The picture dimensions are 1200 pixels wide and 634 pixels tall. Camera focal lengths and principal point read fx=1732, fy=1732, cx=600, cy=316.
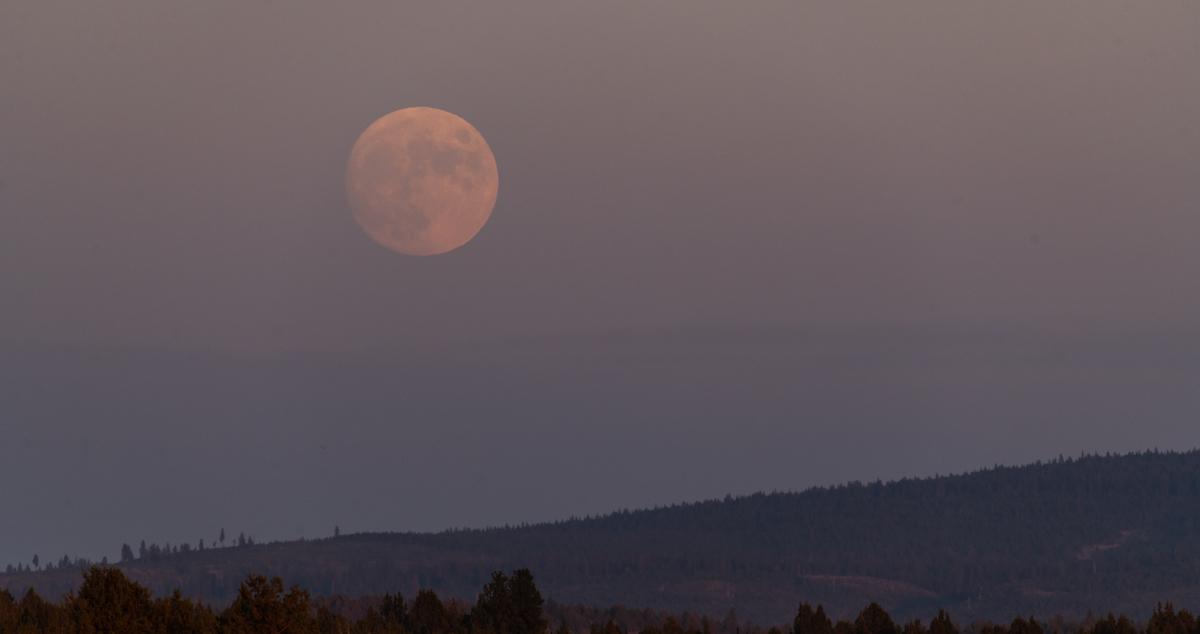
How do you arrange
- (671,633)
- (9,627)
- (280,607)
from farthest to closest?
(671,633) → (9,627) → (280,607)

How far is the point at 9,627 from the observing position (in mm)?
100625

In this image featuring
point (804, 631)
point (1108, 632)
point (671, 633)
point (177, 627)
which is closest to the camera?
point (177, 627)

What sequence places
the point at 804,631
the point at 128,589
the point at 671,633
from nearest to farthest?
the point at 128,589, the point at 671,633, the point at 804,631

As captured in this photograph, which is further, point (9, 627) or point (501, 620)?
point (501, 620)

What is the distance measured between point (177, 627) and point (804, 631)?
357ft

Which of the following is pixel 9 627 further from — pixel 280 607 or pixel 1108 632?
pixel 1108 632

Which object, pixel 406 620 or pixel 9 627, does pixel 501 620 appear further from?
Result: pixel 9 627

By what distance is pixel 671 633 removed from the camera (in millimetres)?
164500

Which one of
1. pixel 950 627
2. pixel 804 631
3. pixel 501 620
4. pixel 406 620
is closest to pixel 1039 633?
pixel 950 627

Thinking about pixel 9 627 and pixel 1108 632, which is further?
pixel 1108 632

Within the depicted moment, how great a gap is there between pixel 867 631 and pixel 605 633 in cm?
3349

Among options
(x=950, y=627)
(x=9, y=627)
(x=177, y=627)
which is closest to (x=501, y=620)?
(x=950, y=627)

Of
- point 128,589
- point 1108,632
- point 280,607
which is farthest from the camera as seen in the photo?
point 1108,632

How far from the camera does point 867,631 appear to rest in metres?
157
